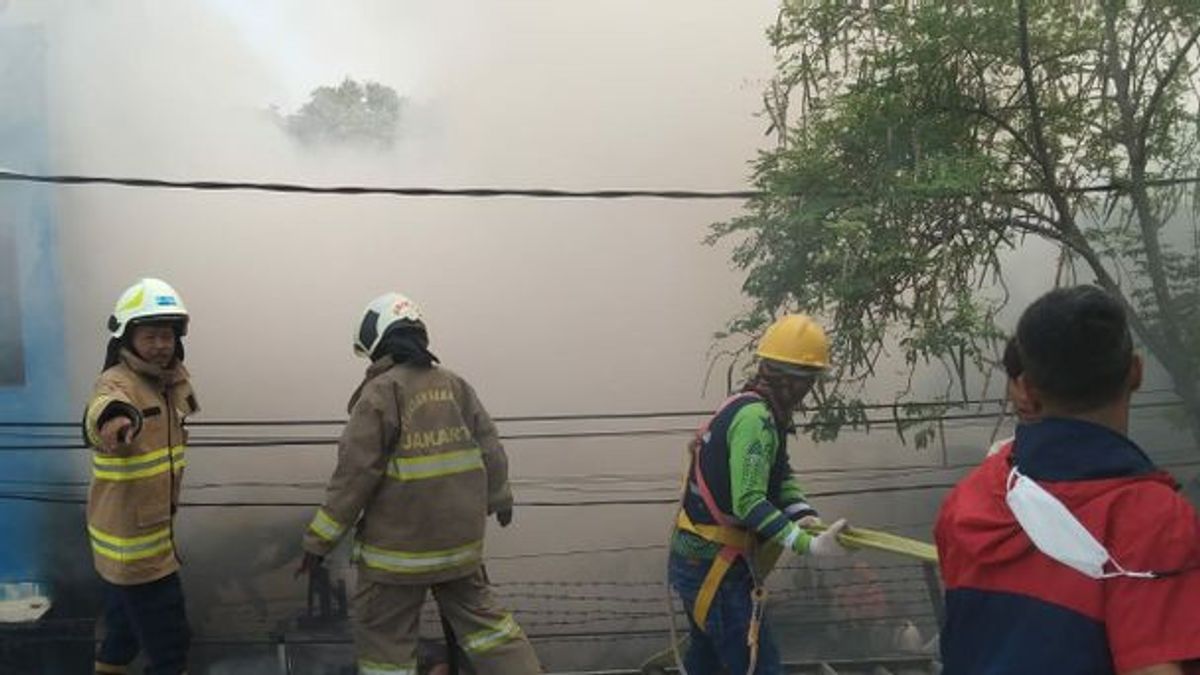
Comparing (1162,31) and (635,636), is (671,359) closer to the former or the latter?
(635,636)

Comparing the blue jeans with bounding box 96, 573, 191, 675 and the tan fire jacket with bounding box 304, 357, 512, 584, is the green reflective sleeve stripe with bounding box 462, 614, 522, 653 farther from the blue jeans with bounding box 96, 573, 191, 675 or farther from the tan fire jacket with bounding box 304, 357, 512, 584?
the blue jeans with bounding box 96, 573, 191, 675

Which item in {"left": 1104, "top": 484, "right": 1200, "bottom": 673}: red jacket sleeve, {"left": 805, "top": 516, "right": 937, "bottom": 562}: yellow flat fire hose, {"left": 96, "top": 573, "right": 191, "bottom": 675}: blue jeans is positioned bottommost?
{"left": 96, "top": 573, "right": 191, "bottom": 675}: blue jeans

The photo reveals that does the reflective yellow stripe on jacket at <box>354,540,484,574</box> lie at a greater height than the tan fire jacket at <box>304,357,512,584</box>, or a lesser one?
lesser

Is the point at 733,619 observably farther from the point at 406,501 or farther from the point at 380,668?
the point at 380,668

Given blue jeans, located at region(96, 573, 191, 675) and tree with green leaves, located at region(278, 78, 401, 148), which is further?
tree with green leaves, located at region(278, 78, 401, 148)

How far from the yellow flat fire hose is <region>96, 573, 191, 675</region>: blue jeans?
7.38 ft

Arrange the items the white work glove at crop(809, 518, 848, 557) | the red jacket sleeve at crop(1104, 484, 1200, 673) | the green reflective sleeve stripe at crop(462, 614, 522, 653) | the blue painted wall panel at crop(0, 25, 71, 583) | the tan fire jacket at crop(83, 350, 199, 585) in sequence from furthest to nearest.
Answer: the blue painted wall panel at crop(0, 25, 71, 583)
the green reflective sleeve stripe at crop(462, 614, 522, 653)
the tan fire jacket at crop(83, 350, 199, 585)
the white work glove at crop(809, 518, 848, 557)
the red jacket sleeve at crop(1104, 484, 1200, 673)

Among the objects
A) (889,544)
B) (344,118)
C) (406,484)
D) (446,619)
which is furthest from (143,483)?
(344,118)

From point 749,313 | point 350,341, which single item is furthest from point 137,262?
point 749,313

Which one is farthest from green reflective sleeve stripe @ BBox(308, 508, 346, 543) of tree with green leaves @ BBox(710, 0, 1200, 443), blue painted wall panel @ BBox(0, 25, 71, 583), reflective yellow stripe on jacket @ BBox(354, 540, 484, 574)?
blue painted wall panel @ BBox(0, 25, 71, 583)

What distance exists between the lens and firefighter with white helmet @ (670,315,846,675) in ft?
10.2

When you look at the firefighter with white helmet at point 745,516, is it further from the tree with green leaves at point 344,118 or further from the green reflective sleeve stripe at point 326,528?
the tree with green leaves at point 344,118

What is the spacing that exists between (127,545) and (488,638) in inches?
51.0

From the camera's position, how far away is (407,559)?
3.70 meters
